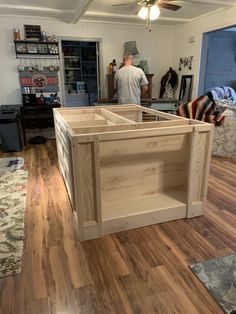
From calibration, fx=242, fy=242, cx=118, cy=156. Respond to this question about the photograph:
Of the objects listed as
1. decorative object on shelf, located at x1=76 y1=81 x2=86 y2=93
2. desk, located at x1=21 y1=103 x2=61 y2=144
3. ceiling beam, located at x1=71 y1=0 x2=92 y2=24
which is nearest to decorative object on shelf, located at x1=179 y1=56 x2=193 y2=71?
ceiling beam, located at x1=71 y1=0 x2=92 y2=24

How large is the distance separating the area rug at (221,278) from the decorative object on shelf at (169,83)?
181 inches

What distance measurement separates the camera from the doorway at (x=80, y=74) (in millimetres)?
6625

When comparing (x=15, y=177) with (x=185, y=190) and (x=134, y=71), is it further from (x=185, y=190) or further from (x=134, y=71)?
(x=134, y=71)

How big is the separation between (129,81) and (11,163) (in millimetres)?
2433

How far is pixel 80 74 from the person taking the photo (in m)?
6.83

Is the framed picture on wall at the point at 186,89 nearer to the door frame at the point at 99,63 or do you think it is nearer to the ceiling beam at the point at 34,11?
the door frame at the point at 99,63

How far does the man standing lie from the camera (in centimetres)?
431

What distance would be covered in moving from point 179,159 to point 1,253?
161 centimetres

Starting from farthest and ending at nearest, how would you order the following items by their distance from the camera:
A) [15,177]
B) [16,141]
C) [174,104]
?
[174,104] < [16,141] < [15,177]

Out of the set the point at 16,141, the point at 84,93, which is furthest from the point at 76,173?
the point at 84,93

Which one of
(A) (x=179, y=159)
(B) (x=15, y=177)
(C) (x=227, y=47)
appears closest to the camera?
(A) (x=179, y=159)

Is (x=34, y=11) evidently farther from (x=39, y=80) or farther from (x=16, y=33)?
(x=39, y=80)

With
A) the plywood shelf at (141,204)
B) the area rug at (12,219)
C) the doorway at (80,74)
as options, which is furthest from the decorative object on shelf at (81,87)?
the plywood shelf at (141,204)

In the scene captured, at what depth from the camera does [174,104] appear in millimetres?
5207
